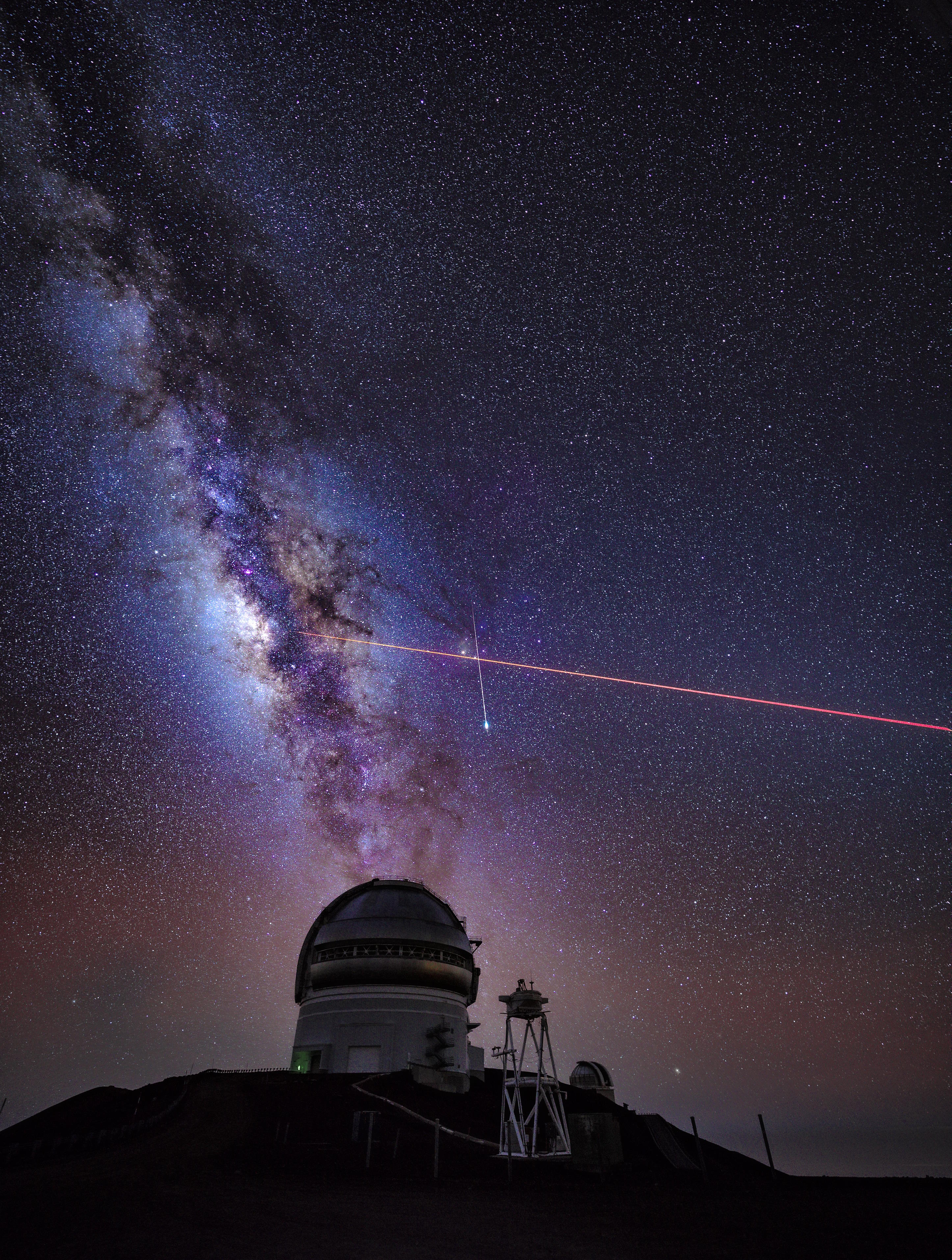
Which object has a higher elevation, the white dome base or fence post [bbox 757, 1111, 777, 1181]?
the white dome base

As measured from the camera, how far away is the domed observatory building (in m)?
35.0

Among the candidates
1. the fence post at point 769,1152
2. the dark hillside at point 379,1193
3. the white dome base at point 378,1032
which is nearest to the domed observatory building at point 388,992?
the white dome base at point 378,1032

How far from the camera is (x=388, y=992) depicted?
1443 inches

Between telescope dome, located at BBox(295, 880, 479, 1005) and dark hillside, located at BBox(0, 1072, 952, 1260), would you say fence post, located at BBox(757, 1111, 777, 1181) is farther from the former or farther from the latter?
telescope dome, located at BBox(295, 880, 479, 1005)

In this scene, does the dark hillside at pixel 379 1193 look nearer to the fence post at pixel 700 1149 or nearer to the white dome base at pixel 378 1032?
the fence post at pixel 700 1149

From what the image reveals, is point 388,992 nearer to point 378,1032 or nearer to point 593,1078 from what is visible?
point 378,1032

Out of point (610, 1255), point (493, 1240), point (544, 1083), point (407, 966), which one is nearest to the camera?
point (610, 1255)

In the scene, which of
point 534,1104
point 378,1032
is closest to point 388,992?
point 378,1032

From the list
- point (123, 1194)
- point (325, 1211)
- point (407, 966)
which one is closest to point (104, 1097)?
point (407, 966)

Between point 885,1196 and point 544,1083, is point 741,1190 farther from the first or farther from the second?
point 544,1083

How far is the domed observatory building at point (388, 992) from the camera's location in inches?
1378

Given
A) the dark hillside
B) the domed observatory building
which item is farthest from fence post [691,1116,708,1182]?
the domed observatory building

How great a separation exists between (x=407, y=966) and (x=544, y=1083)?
49.6ft

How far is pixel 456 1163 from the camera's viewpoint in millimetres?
20141
